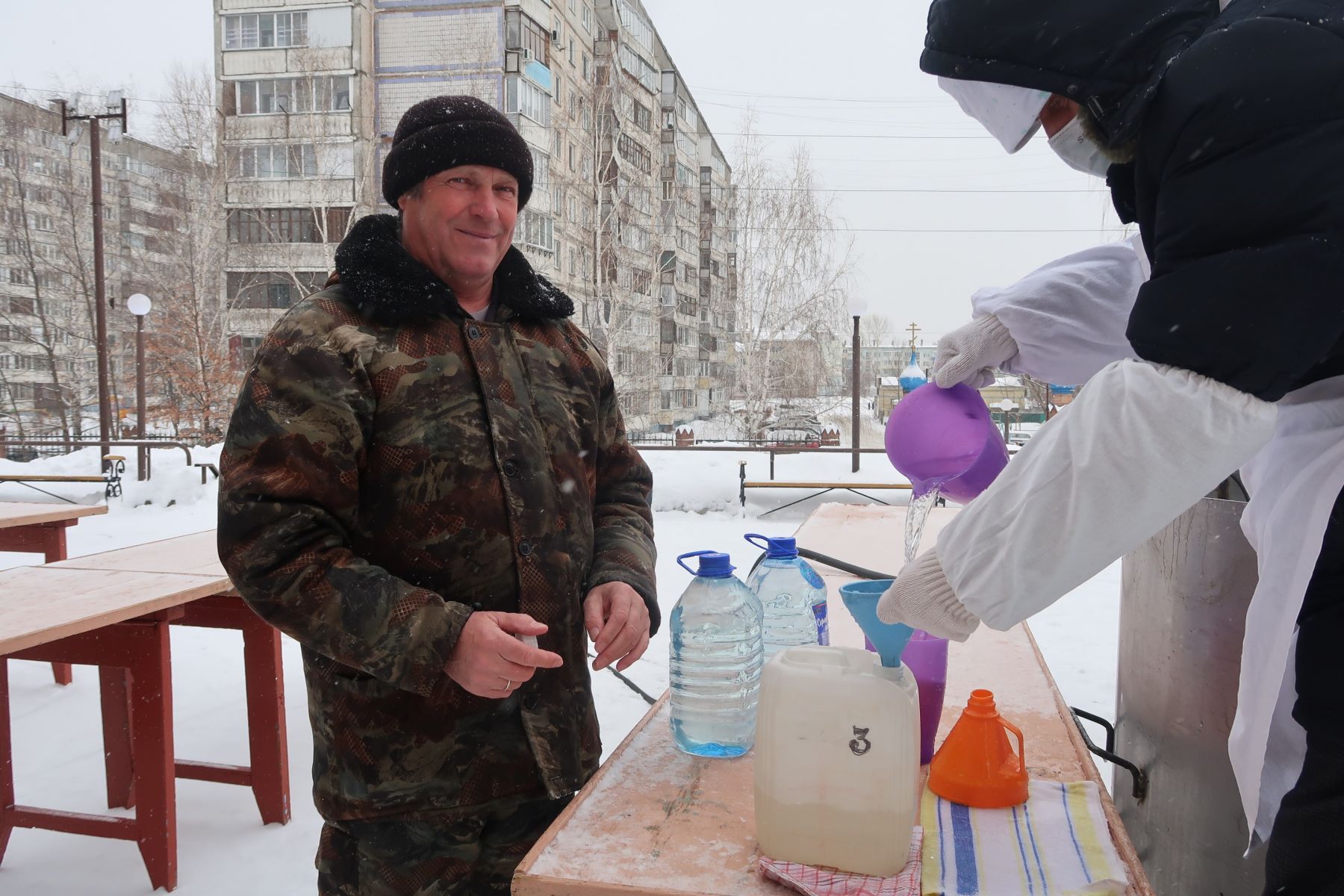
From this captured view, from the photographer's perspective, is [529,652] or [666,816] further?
[529,652]

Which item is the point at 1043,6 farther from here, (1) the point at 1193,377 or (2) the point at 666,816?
(2) the point at 666,816

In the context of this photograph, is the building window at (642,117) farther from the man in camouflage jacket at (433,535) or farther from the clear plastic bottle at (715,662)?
the clear plastic bottle at (715,662)

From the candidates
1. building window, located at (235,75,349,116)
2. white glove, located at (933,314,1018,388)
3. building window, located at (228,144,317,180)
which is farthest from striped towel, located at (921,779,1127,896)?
building window, located at (235,75,349,116)

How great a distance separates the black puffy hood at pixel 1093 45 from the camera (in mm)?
974

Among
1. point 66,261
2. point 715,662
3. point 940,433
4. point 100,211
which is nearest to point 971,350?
point 940,433

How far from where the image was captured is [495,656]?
133 cm

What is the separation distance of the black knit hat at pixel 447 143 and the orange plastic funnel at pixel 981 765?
126 cm

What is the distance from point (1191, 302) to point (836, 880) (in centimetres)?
75

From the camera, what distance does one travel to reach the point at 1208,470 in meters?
0.94

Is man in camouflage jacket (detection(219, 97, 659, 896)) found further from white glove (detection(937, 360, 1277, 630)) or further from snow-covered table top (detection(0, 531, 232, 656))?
snow-covered table top (detection(0, 531, 232, 656))

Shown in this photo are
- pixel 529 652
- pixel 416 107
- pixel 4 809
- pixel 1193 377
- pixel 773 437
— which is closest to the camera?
pixel 1193 377

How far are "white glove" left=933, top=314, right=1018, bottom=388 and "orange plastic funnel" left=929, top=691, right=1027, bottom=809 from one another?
1.85ft

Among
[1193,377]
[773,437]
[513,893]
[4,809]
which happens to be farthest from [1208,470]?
[773,437]

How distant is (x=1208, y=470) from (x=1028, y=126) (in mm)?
560
